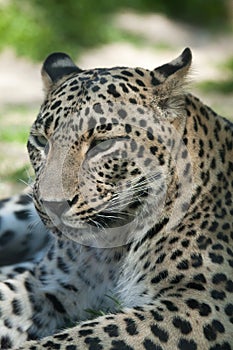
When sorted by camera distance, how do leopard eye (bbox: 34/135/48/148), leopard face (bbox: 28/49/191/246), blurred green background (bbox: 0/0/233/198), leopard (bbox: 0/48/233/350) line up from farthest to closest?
blurred green background (bbox: 0/0/233/198)
leopard eye (bbox: 34/135/48/148)
leopard face (bbox: 28/49/191/246)
leopard (bbox: 0/48/233/350)

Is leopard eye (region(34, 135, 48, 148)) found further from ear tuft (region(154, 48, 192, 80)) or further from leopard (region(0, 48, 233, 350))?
ear tuft (region(154, 48, 192, 80))

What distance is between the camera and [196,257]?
586 centimetres

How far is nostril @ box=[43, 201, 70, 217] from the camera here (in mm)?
5672

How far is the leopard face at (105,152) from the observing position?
5766mm

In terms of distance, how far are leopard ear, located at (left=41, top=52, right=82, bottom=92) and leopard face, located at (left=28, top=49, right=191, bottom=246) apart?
0.38m

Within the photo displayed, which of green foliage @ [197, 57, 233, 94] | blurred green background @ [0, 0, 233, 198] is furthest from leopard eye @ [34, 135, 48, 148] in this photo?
green foliage @ [197, 57, 233, 94]

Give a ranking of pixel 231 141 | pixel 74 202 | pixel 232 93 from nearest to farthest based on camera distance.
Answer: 1. pixel 74 202
2. pixel 231 141
3. pixel 232 93

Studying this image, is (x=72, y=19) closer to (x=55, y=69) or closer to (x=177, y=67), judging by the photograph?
(x=55, y=69)

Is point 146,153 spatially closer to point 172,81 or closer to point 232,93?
point 172,81

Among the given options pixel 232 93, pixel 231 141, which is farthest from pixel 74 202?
pixel 232 93

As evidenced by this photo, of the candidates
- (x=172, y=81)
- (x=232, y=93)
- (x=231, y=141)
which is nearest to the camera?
(x=172, y=81)

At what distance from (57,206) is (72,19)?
38.0ft

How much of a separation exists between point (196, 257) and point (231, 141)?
1032 millimetres

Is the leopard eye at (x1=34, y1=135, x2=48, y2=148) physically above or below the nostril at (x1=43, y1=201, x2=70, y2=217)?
above
